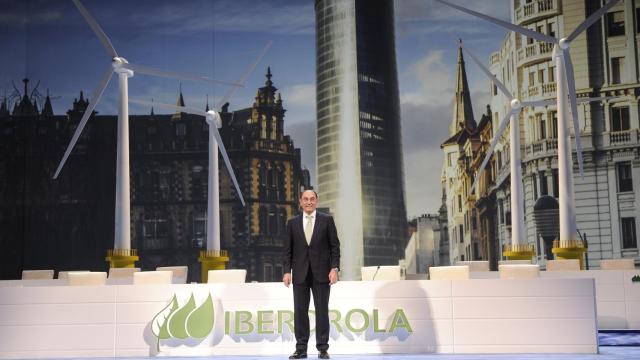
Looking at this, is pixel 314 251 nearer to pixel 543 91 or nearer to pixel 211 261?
pixel 211 261

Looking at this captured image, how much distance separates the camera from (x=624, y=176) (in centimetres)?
3088

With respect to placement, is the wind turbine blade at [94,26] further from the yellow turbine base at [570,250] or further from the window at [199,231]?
the window at [199,231]

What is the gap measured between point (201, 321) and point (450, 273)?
141 inches

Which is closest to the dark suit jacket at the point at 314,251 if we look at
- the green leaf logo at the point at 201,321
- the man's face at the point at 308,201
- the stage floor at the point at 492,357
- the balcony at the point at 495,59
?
the man's face at the point at 308,201

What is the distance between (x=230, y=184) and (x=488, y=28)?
14.3m

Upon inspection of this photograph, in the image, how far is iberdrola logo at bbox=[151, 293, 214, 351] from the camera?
10945 mm

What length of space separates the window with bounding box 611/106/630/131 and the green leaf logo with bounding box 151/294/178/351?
24.3 m

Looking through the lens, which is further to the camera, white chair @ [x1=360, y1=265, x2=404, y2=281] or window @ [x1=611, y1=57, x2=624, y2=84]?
window @ [x1=611, y1=57, x2=624, y2=84]

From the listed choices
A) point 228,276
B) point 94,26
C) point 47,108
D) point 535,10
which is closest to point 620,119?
point 535,10

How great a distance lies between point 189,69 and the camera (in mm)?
35906

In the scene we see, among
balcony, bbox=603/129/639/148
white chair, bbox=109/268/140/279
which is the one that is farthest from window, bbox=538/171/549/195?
white chair, bbox=109/268/140/279

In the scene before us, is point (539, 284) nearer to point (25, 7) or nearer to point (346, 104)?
point (346, 104)

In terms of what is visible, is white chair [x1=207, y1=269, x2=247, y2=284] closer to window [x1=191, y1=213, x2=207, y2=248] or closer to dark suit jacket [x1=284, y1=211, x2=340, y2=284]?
dark suit jacket [x1=284, y1=211, x2=340, y2=284]

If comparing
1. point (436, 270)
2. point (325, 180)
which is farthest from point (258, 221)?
point (436, 270)
